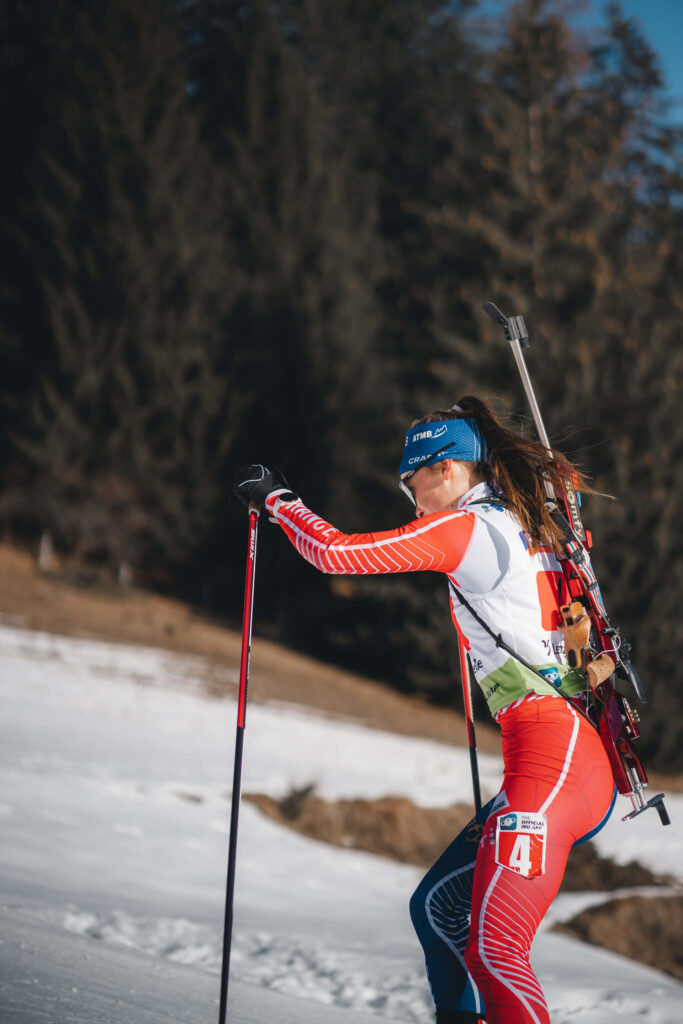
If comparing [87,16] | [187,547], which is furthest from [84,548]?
[87,16]

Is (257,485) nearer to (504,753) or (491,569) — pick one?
(491,569)

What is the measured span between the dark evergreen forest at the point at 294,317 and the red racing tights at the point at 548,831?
1315cm

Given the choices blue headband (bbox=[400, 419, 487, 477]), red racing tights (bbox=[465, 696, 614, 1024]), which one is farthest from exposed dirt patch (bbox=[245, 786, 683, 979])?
blue headband (bbox=[400, 419, 487, 477])

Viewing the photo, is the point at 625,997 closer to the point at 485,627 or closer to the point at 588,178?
the point at 485,627

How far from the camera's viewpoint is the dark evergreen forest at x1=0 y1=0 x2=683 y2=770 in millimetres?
16438

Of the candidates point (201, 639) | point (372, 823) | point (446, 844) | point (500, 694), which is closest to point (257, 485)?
point (500, 694)

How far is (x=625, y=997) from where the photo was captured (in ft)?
13.7

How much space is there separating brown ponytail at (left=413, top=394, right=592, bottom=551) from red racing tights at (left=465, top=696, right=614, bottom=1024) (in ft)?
1.62

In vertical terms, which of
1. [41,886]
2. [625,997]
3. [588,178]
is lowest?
[625,997]

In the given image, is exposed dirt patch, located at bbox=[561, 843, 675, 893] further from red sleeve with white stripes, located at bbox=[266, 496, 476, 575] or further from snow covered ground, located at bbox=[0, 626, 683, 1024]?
red sleeve with white stripes, located at bbox=[266, 496, 476, 575]

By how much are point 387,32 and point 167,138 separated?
1392 centimetres

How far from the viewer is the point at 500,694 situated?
8.29ft

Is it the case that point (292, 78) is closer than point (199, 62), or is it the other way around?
point (292, 78)

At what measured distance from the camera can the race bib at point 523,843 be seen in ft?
7.47
